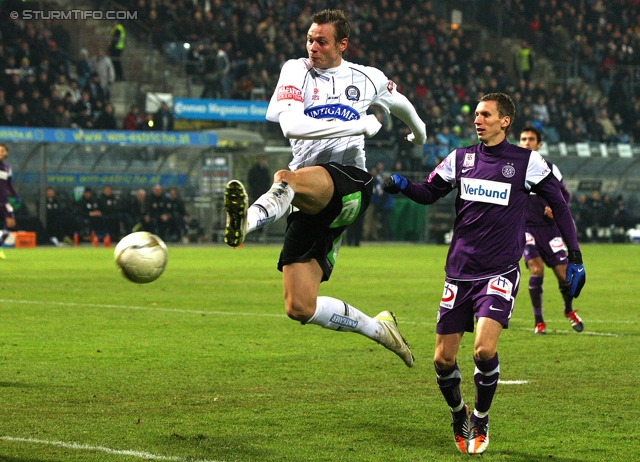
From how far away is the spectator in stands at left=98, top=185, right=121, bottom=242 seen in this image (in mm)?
28156

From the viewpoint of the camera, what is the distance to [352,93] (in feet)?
23.6

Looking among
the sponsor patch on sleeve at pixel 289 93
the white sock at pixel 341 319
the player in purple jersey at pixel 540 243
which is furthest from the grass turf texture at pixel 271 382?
the sponsor patch on sleeve at pixel 289 93

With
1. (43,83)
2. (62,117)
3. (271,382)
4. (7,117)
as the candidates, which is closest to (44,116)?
(62,117)

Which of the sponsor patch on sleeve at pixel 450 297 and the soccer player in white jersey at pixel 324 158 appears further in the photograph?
the soccer player in white jersey at pixel 324 158

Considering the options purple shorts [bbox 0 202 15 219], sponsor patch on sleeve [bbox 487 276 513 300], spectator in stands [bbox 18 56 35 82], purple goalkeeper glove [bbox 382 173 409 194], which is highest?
purple goalkeeper glove [bbox 382 173 409 194]

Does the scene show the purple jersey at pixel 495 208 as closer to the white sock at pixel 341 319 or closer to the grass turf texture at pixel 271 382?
the grass turf texture at pixel 271 382

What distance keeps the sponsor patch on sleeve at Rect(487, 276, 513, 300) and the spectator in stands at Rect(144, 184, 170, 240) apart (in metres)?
23.2

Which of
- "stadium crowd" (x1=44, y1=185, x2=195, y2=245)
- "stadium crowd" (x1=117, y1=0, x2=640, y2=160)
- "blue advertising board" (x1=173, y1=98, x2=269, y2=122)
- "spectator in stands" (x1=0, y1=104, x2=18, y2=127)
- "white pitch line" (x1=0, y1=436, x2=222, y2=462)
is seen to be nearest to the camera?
"white pitch line" (x1=0, y1=436, x2=222, y2=462)

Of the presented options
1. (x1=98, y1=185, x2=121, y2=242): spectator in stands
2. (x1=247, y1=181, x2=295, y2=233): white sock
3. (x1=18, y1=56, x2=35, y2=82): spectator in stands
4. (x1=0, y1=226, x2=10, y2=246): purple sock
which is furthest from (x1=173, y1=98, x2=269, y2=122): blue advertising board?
(x1=247, y1=181, x2=295, y2=233): white sock

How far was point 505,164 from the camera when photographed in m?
6.10

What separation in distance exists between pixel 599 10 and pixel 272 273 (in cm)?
2969

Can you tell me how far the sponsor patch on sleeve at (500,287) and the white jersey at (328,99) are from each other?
1628 mm

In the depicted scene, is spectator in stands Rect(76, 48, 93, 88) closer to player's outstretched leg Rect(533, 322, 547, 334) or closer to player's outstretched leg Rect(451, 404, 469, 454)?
player's outstretched leg Rect(533, 322, 547, 334)

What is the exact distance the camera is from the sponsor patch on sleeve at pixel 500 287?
5.86m
